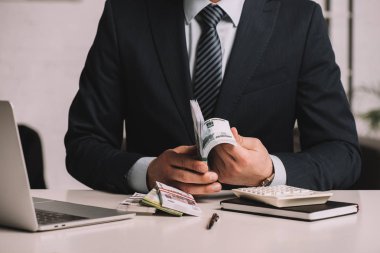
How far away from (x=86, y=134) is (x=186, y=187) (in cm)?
57

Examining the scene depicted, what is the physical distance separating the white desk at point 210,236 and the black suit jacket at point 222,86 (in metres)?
0.62

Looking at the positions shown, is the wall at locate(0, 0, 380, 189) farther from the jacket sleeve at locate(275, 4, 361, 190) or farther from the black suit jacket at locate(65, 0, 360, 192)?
the jacket sleeve at locate(275, 4, 361, 190)

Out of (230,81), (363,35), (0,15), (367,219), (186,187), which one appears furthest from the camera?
(363,35)

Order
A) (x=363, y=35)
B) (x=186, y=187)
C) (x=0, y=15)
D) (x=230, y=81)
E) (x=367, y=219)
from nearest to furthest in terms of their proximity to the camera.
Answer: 1. (x=367, y=219)
2. (x=186, y=187)
3. (x=230, y=81)
4. (x=0, y=15)
5. (x=363, y=35)

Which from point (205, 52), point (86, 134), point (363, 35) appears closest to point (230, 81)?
point (205, 52)

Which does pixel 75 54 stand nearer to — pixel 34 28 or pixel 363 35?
pixel 34 28

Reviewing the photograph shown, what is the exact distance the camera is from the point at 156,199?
1.38 meters

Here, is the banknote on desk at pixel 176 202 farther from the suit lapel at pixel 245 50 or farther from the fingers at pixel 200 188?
the suit lapel at pixel 245 50

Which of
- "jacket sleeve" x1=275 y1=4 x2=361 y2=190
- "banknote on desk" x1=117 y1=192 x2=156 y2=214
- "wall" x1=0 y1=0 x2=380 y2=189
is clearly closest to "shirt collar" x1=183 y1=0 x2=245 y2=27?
"jacket sleeve" x1=275 y1=4 x2=361 y2=190

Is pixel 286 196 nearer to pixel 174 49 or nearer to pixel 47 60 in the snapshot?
pixel 174 49

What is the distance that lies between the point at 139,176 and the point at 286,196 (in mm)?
489

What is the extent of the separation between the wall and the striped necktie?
2.83 metres

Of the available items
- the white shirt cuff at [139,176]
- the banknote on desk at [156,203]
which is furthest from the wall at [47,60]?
the banknote on desk at [156,203]

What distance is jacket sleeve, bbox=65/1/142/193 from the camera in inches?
76.0
